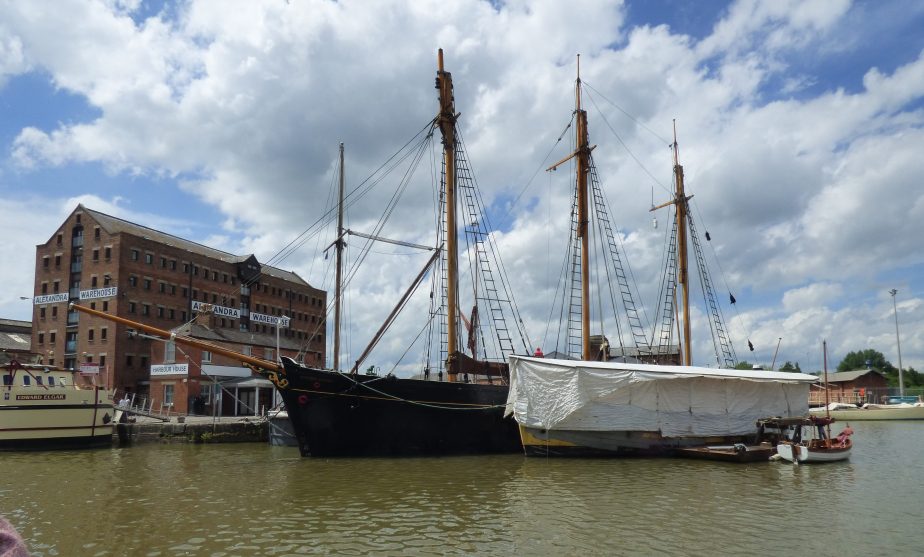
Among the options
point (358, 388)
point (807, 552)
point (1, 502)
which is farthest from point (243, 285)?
point (807, 552)

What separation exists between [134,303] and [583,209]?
47.5m

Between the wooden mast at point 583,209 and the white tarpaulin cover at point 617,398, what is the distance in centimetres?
753

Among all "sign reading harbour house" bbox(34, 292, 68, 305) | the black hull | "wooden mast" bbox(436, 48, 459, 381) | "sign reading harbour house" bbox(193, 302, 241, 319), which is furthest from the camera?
"sign reading harbour house" bbox(193, 302, 241, 319)

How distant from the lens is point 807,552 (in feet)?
40.6

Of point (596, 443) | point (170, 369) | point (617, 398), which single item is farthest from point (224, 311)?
point (617, 398)

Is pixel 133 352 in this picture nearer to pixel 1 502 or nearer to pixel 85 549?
pixel 1 502

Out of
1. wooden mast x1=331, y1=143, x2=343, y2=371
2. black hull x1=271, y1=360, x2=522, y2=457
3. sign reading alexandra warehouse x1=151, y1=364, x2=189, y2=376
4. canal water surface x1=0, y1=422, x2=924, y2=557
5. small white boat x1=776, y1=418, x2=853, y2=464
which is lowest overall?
canal water surface x1=0, y1=422, x2=924, y2=557

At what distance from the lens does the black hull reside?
26578 millimetres

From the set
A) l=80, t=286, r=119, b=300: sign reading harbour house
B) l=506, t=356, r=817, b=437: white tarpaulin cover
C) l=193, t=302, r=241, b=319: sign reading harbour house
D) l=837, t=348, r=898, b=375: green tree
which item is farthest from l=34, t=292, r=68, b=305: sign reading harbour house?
l=837, t=348, r=898, b=375: green tree

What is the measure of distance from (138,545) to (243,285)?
68.4 m

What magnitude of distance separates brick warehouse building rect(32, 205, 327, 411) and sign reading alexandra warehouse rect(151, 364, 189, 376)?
→ 0.28 ft

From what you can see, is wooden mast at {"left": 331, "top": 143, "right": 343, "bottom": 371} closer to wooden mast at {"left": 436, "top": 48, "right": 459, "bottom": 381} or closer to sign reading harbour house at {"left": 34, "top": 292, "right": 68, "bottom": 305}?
wooden mast at {"left": 436, "top": 48, "right": 459, "bottom": 381}

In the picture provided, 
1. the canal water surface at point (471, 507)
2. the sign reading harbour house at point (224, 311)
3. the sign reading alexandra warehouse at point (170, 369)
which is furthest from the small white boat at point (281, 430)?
the sign reading harbour house at point (224, 311)

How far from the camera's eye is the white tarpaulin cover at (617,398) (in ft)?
87.3
